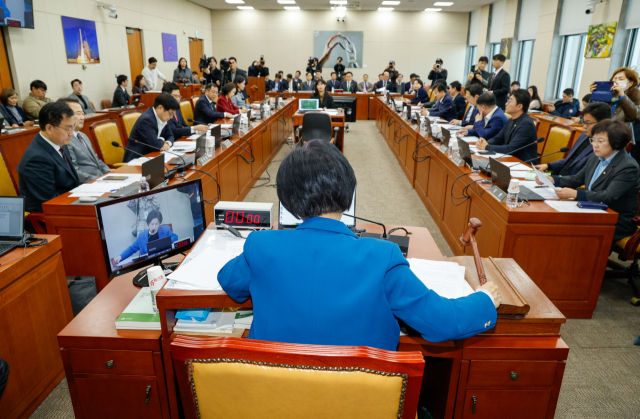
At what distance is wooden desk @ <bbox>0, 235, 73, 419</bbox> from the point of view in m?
1.65

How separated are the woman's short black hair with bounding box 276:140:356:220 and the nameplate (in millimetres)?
1769

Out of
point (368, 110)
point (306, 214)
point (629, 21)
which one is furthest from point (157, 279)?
Answer: point (368, 110)

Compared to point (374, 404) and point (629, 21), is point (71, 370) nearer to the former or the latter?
point (374, 404)

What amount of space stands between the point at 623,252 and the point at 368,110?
9.10 m

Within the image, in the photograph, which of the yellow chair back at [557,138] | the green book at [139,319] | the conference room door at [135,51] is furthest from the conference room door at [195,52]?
the green book at [139,319]

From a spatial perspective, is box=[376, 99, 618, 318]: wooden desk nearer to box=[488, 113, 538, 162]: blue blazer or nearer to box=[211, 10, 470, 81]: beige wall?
box=[488, 113, 538, 162]: blue blazer

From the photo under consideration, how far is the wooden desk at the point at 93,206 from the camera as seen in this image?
238 cm

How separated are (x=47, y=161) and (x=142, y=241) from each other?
4.66ft

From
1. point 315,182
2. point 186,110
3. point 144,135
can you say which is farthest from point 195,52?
point 315,182

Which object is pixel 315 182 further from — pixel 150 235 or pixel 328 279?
pixel 150 235

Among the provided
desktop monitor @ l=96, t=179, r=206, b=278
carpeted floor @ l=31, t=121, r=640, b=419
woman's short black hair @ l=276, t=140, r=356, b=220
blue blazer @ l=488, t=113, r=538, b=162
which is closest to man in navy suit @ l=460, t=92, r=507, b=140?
blue blazer @ l=488, t=113, r=538, b=162

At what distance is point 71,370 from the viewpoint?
145cm

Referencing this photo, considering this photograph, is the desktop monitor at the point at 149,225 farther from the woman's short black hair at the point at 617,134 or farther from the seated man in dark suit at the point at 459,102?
the seated man in dark suit at the point at 459,102

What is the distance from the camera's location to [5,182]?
2861 mm
